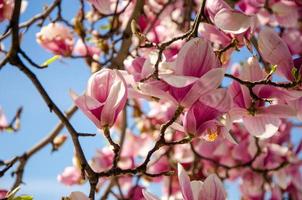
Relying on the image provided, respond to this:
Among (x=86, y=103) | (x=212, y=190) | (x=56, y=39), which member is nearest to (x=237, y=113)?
(x=212, y=190)

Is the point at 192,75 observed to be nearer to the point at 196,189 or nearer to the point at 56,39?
the point at 196,189

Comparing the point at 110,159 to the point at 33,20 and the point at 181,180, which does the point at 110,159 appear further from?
the point at 181,180

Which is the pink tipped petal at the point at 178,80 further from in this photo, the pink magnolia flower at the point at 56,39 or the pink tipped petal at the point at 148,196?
the pink magnolia flower at the point at 56,39

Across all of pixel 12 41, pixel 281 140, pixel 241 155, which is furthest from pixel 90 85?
pixel 281 140

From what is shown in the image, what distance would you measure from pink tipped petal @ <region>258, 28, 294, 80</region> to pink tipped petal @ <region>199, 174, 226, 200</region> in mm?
217

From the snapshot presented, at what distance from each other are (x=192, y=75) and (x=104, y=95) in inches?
5.7

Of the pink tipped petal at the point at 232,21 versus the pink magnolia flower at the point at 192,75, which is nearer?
the pink magnolia flower at the point at 192,75

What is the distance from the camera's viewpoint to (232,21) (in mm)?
885

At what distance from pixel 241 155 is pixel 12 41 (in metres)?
1.19

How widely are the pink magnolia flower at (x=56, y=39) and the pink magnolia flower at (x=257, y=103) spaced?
0.79 metres

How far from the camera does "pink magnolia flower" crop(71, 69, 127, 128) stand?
79cm

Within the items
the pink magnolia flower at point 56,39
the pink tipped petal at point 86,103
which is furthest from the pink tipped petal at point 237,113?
the pink magnolia flower at point 56,39

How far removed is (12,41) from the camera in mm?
1022

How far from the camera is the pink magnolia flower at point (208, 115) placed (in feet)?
2.52
